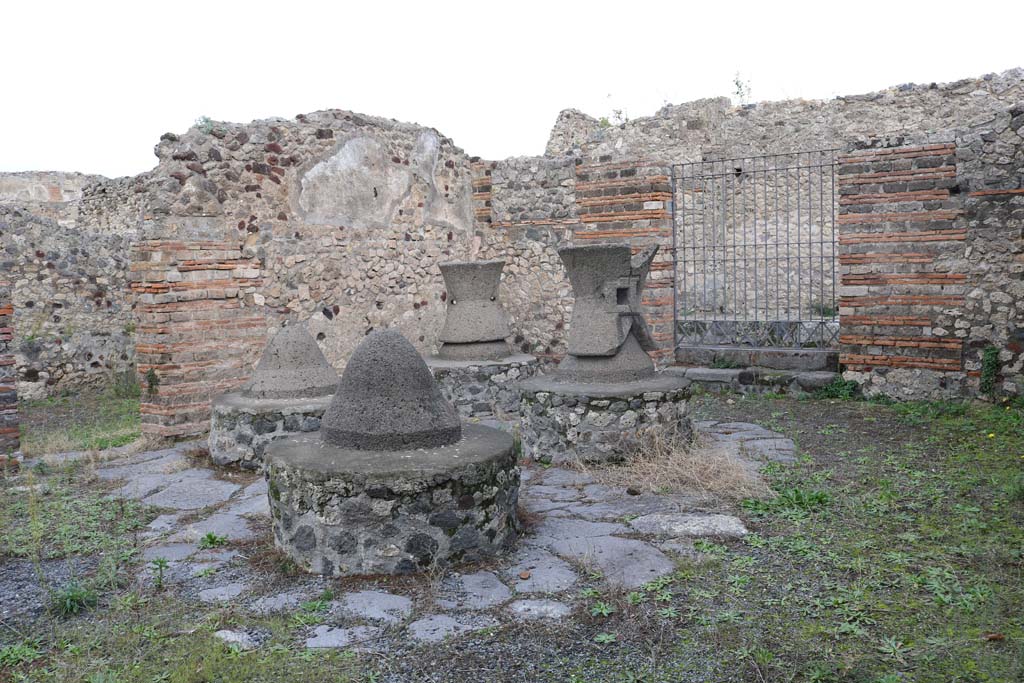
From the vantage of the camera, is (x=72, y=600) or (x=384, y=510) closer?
(x=72, y=600)

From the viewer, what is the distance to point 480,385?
25.1 ft

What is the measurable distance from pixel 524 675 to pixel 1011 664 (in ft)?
5.29

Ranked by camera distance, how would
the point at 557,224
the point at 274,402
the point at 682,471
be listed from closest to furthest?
the point at 682,471 < the point at 274,402 < the point at 557,224

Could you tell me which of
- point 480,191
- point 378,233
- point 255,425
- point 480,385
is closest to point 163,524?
point 255,425

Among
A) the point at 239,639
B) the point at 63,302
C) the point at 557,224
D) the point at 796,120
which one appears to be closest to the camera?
the point at 239,639

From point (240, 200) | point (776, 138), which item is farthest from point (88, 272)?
point (776, 138)

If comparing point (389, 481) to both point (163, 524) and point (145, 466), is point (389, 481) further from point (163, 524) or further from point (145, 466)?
point (145, 466)

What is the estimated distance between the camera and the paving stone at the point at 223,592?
340cm

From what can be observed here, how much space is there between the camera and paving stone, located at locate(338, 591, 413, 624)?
3205 millimetres

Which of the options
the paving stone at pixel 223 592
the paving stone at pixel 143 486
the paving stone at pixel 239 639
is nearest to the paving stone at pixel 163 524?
the paving stone at pixel 143 486

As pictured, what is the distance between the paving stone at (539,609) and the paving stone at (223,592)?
1.21 metres

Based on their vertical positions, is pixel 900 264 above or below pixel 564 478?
above

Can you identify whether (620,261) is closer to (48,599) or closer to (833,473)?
(833,473)

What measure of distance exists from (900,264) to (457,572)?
231 inches
